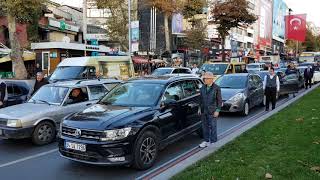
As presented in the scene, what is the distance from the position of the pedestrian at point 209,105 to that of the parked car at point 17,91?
769 cm

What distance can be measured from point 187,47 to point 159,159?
51.4 metres

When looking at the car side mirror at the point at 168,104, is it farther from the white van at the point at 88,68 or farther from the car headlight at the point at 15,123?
the white van at the point at 88,68

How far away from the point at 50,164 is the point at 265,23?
337 ft

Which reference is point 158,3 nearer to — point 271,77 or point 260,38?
point 271,77

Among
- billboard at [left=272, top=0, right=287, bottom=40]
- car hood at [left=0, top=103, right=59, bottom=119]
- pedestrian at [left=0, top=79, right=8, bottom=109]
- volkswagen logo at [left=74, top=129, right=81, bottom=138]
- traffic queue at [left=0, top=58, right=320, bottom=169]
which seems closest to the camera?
traffic queue at [left=0, top=58, right=320, bottom=169]

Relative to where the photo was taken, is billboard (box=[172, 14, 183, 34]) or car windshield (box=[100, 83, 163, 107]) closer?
car windshield (box=[100, 83, 163, 107])

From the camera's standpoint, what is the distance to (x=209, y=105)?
905 cm

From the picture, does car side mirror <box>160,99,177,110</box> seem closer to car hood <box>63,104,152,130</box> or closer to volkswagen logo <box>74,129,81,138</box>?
car hood <box>63,104,152,130</box>

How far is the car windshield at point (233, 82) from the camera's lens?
1585cm

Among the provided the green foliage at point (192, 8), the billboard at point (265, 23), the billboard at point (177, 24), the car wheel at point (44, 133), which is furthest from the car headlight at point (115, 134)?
the billboard at point (265, 23)

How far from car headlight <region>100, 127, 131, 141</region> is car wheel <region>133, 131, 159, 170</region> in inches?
12.6

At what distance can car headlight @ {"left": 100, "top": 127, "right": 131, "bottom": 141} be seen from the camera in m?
7.16

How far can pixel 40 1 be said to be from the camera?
25.0 metres

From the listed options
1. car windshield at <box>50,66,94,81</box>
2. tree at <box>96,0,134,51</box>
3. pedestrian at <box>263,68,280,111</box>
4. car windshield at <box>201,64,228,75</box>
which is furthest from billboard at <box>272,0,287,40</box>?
pedestrian at <box>263,68,280,111</box>
